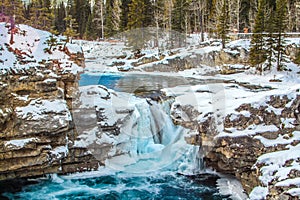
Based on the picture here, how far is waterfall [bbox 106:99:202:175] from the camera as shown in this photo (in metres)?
12.9

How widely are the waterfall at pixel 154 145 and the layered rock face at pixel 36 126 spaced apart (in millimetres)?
2283

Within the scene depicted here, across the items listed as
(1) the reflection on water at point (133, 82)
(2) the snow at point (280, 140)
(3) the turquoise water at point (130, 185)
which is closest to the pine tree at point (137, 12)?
(1) the reflection on water at point (133, 82)

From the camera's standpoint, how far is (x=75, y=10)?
59219 millimetres

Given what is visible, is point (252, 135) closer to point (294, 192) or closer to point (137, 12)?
point (294, 192)

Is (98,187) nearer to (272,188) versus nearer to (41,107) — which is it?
(41,107)

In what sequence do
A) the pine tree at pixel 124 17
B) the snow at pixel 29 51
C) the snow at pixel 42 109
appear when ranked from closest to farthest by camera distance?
the snow at pixel 42 109 → the snow at pixel 29 51 → the pine tree at pixel 124 17

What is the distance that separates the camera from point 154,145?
570 inches

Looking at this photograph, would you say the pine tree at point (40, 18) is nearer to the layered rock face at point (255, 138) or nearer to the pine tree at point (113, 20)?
the layered rock face at point (255, 138)

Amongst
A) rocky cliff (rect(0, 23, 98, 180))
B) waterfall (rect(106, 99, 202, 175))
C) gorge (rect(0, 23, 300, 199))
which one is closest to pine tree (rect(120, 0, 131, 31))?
waterfall (rect(106, 99, 202, 175))

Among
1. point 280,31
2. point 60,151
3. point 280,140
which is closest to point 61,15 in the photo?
point 280,31

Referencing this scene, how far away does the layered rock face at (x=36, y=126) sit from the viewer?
36.1ft

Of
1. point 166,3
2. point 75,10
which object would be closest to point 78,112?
point 166,3

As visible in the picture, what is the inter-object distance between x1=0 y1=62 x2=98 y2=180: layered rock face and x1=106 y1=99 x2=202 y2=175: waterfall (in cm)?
228

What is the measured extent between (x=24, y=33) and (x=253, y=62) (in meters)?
21.1
